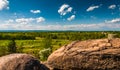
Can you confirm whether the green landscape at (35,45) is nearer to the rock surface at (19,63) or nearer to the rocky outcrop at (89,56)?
the rocky outcrop at (89,56)

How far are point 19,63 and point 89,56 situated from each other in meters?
5.13

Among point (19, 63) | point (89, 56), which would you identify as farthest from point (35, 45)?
point (19, 63)

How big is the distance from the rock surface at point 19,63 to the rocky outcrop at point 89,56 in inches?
131

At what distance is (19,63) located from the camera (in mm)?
10414

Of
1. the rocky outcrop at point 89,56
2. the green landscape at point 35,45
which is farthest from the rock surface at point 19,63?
the green landscape at point 35,45

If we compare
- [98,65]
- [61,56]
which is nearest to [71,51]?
[61,56]

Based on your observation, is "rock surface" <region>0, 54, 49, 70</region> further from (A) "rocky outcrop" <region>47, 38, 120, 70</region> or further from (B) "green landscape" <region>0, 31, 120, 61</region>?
(B) "green landscape" <region>0, 31, 120, 61</region>

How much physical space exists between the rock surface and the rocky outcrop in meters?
3.33

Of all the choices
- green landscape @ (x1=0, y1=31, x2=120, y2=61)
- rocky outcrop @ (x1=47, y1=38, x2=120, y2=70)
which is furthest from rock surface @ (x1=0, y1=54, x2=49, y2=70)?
green landscape @ (x1=0, y1=31, x2=120, y2=61)

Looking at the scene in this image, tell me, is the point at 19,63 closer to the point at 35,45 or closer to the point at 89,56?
the point at 89,56

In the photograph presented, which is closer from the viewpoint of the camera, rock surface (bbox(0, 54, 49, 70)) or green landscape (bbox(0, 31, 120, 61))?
rock surface (bbox(0, 54, 49, 70))

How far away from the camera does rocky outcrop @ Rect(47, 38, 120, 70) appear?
1355cm

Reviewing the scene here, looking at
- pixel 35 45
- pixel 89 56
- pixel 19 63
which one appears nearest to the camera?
pixel 19 63

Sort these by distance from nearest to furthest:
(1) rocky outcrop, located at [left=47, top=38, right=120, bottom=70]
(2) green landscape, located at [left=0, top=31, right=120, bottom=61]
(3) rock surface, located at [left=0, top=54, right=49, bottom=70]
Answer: (3) rock surface, located at [left=0, top=54, right=49, bottom=70] → (1) rocky outcrop, located at [left=47, top=38, right=120, bottom=70] → (2) green landscape, located at [left=0, top=31, right=120, bottom=61]
